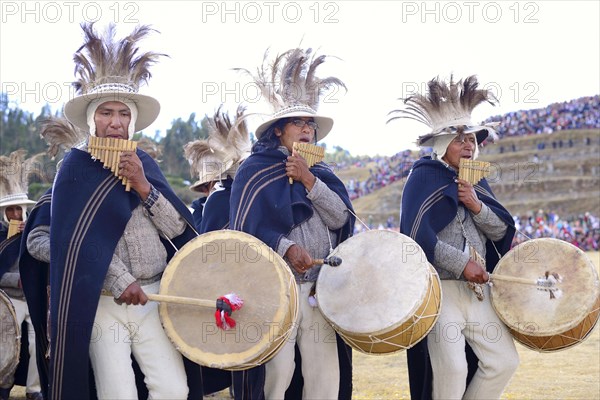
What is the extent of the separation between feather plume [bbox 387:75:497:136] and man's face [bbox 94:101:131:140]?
2.60m

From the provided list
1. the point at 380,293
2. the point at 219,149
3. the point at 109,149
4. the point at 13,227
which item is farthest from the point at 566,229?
the point at 109,149

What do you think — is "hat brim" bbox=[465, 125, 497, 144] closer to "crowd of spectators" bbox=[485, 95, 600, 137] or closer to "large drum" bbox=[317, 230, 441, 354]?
"large drum" bbox=[317, 230, 441, 354]

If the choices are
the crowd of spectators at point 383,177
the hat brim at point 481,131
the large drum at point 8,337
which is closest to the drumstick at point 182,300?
the hat brim at point 481,131

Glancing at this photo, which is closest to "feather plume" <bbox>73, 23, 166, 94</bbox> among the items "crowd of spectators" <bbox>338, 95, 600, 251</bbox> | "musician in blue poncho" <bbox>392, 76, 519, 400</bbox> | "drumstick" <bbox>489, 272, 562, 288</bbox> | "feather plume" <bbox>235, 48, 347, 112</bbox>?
"feather plume" <bbox>235, 48, 347, 112</bbox>

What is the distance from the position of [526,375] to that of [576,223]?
Answer: 3187cm

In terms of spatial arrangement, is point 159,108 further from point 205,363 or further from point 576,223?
point 576,223

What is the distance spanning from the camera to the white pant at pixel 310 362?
Answer: 19.6 feet

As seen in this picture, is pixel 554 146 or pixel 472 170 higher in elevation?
pixel 554 146

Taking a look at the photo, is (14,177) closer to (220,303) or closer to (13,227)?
(13,227)

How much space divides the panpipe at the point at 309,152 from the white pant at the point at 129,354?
5.31ft

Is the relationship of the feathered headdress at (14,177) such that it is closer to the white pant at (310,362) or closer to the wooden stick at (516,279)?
the white pant at (310,362)

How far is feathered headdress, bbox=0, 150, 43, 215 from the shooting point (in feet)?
31.1

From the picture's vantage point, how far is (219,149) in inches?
365

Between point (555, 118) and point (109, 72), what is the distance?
55078 millimetres
